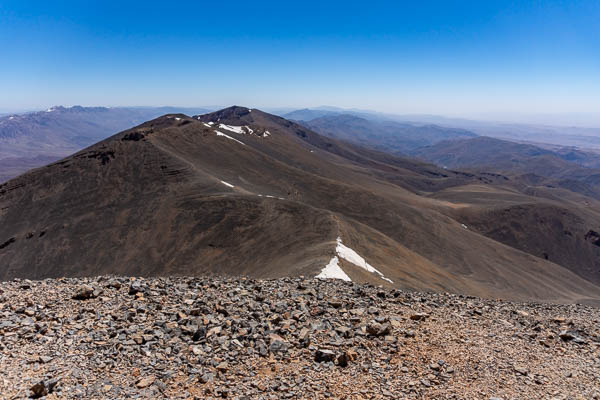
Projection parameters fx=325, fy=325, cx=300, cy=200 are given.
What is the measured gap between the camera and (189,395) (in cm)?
814

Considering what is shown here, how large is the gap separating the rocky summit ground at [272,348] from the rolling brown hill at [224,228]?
13.4 m

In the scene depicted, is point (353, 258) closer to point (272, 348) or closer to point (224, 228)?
point (272, 348)

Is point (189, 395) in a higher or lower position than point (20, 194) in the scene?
higher

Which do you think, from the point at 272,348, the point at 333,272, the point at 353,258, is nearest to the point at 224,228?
the point at 353,258

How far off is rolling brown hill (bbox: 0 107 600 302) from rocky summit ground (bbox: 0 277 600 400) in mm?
13359

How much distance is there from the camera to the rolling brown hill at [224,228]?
41.9 m

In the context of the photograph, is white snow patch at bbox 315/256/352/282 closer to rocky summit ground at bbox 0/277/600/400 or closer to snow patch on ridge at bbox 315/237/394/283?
snow patch on ridge at bbox 315/237/394/283

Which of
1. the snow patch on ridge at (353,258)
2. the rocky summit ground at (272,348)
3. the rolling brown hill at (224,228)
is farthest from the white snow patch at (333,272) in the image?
the rocky summit ground at (272,348)

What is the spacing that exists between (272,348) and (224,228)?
1746 inches

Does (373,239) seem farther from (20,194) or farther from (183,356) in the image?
(20,194)

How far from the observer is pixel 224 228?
5269 centimetres

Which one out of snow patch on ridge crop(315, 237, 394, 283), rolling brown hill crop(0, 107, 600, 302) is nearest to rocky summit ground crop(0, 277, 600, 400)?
rolling brown hill crop(0, 107, 600, 302)

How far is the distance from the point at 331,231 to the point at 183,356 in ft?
110

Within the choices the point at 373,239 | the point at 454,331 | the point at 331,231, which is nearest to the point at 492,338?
the point at 454,331
